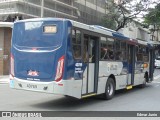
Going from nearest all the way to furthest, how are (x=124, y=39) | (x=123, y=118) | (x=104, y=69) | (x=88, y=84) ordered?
(x=123, y=118) → (x=88, y=84) → (x=104, y=69) → (x=124, y=39)

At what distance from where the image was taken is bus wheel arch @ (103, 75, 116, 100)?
1333 centimetres

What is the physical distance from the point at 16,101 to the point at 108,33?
15.0 ft

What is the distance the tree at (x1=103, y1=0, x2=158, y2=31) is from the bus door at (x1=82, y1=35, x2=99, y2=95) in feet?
97.4

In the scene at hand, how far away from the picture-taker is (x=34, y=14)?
31.7 metres

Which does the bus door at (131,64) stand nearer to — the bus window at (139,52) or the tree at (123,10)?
Answer: the bus window at (139,52)

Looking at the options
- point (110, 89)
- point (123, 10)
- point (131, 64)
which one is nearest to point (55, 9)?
point (123, 10)

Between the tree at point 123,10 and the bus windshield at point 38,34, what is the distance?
31151mm

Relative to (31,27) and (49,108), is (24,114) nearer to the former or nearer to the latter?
(49,108)

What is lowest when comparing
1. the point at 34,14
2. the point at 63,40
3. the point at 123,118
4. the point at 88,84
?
the point at 123,118

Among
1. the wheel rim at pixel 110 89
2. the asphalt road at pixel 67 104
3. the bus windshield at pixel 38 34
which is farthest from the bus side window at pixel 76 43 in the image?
the wheel rim at pixel 110 89

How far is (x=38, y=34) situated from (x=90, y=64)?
230cm

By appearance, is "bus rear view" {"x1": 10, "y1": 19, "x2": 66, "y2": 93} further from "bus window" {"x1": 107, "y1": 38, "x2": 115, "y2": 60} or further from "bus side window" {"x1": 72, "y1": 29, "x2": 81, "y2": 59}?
"bus window" {"x1": 107, "y1": 38, "x2": 115, "y2": 60}

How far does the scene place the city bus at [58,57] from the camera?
10.4 meters

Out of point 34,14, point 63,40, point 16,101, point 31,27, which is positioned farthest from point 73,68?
point 34,14
